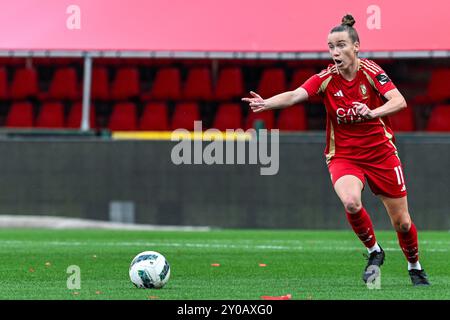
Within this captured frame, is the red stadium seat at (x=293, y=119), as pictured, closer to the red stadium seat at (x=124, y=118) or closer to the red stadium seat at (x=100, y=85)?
the red stadium seat at (x=124, y=118)

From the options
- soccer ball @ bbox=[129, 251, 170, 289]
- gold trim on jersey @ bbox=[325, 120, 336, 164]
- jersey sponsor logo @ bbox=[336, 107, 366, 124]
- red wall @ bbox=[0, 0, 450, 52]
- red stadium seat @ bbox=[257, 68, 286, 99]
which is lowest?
soccer ball @ bbox=[129, 251, 170, 289]

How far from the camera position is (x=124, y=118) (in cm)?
2133

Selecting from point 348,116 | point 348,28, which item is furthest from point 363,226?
point 348,28

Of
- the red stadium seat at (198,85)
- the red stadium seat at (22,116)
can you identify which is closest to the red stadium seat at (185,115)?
the red stadium seat at (198,85)

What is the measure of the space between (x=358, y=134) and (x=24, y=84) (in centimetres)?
1406

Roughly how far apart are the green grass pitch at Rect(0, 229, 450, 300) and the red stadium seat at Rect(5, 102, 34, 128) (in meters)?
5.92

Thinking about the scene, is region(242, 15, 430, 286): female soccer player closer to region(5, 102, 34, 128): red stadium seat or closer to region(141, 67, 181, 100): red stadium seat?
region(141, 67, 181, 100): red stadium seat

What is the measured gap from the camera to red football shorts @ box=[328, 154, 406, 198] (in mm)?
8906

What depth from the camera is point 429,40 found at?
19.1 meters

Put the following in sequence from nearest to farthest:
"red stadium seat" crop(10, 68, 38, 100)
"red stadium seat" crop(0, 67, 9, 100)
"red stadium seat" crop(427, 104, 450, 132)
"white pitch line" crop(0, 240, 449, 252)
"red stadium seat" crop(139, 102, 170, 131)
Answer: "white pitch line" crop(0, 240, 449, 252) < "red stadium seat" crop(427, 104, 450, 132) < "red stadium seat" crop(139, 102, 170, 131) < "red stadium seat" crop(10, 68, 38, 100) < "red stadium seat" crop(0, 67, 9, 100)

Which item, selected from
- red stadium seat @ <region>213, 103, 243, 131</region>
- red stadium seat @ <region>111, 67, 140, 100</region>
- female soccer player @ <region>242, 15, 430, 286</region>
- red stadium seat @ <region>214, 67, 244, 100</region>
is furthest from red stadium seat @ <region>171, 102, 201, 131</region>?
female soccer player @ <region>242, 15, 430, 286</region>

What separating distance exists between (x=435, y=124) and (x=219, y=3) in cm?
427

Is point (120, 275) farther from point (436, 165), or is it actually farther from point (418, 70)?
point (418, 70)

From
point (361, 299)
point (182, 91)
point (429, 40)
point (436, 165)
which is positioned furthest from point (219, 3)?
point (361, 299)
